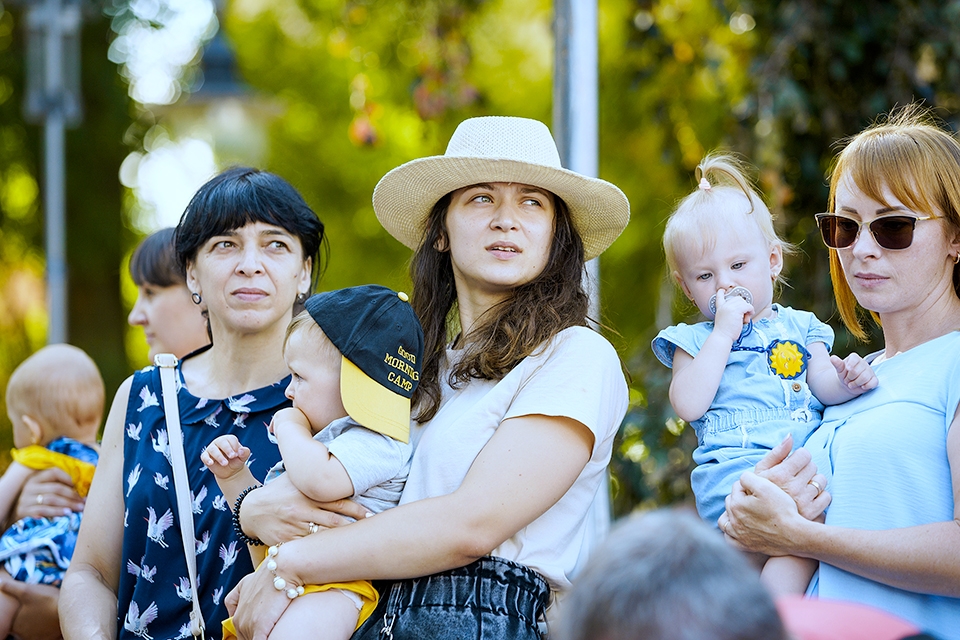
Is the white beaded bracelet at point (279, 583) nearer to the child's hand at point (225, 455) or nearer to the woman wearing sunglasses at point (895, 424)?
the child's hand at point (225, 455)

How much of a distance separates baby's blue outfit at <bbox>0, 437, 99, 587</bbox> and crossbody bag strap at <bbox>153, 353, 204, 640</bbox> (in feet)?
2.41

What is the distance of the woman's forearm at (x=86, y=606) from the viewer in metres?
2.87

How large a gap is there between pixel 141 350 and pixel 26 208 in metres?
4.77

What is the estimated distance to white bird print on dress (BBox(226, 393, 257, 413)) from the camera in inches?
117

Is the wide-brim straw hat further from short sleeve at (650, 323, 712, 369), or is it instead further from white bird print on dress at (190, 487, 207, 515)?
white bird print on dress at (190, 487, 207, 515)

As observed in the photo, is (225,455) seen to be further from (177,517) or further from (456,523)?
(456,523)

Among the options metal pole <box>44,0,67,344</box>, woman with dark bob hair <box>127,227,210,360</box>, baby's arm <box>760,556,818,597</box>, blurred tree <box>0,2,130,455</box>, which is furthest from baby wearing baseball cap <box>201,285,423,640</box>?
blurred tree <box>0,2,130,455</box>

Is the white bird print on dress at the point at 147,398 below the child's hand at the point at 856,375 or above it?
below

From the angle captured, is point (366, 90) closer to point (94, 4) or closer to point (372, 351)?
point (372, 351)

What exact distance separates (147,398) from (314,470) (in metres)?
0.96

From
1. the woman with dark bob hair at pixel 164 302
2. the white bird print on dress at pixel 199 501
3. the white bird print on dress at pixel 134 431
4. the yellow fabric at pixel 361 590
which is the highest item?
the woman with dark bob hair at pixel 164 302

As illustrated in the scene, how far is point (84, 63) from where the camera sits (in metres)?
10.9

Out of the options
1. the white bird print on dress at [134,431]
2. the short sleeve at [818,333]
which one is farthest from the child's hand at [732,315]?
the white bird print on dress at [134,431]

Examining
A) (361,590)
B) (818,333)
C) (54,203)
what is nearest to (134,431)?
(361,590)
